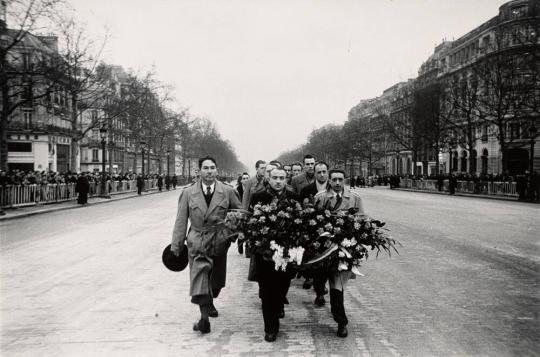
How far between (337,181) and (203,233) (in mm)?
1719

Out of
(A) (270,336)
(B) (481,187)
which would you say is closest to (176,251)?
(A) (270,336)

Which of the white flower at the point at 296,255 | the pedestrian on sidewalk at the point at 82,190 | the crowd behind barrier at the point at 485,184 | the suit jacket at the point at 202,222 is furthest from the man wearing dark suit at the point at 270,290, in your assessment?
the crowd behind barrier at the point at 485,184

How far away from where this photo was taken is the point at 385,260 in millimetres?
9969

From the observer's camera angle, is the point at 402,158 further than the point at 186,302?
Yes

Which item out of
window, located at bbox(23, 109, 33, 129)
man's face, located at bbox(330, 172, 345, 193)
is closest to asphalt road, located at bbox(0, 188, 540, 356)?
man's face, located at bbox(330, 172, 345, 193)

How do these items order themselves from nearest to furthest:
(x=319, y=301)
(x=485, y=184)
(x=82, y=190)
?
1. (x=319, y=301)
2. (x=82, y=190)
3. (x=485, y=184)

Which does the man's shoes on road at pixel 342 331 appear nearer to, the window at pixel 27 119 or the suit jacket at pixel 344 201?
the suit jacket at pixel 344 201

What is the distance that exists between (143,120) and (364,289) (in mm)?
50278

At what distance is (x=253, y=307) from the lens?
20.6 ft

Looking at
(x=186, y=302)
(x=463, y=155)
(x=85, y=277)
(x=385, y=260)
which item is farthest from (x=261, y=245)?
(x=463, y=155)

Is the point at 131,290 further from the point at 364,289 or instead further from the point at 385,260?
the point at 385,260

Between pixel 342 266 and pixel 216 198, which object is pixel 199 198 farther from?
pixel 342 266

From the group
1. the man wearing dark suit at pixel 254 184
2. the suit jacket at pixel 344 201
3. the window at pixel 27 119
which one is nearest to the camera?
the suit jacket at pixel 344 201

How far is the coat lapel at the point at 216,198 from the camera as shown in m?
5.51
